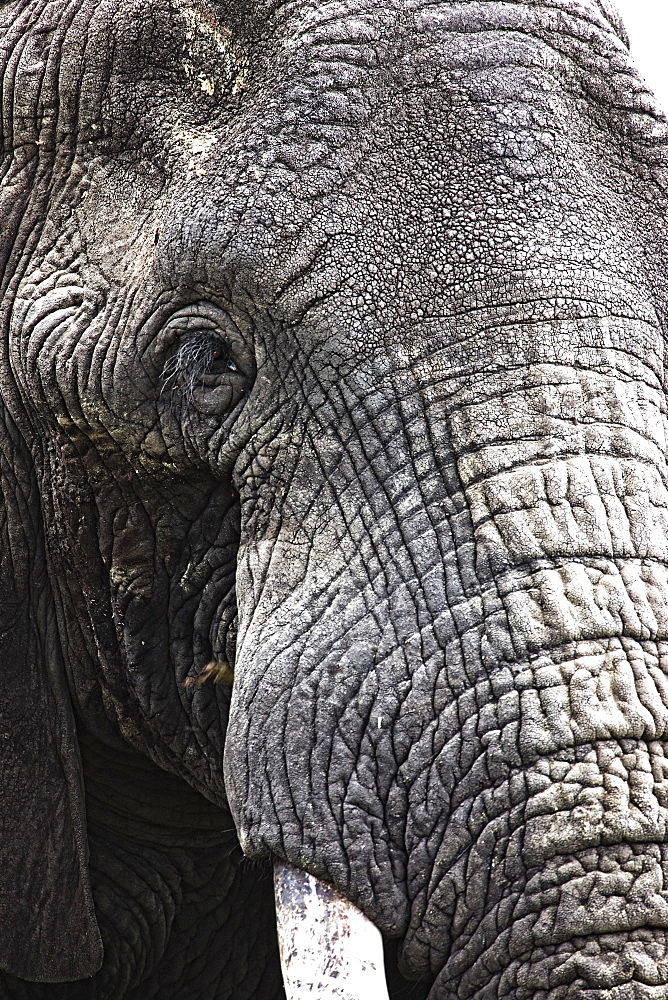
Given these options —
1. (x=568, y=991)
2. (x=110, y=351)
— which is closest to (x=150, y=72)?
(x=110, y=351)

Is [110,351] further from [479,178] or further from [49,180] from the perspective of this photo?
[479,178]

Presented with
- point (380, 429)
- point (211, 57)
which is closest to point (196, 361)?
point (380, 429)

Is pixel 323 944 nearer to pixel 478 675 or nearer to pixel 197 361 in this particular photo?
pixel 478 675

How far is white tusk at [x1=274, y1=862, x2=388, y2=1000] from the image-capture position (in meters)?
2.15

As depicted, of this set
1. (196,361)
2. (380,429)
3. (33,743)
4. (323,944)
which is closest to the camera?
(323,944)

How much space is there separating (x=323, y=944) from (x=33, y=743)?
983 mm

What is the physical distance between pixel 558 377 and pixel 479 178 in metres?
0.37

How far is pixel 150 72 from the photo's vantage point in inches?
104

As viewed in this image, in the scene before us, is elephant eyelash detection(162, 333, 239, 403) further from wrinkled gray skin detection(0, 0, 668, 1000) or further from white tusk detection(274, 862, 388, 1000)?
white tusk detection(274, 862, 388, 1000)

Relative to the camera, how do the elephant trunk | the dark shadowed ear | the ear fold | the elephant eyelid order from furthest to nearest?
the ear fold
the dark shadowed ear
the elephant eyelid
the elephant trunk

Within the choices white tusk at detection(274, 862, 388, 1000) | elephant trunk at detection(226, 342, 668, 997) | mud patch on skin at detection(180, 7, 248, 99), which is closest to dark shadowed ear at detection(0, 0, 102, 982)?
mud patch on skin at detection(180, 7, 248, 99)

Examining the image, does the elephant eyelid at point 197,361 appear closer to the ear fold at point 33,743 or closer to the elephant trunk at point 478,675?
the elephant trunk at point 478,675

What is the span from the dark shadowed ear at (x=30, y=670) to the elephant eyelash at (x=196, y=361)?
446 mm

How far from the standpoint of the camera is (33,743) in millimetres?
2973
